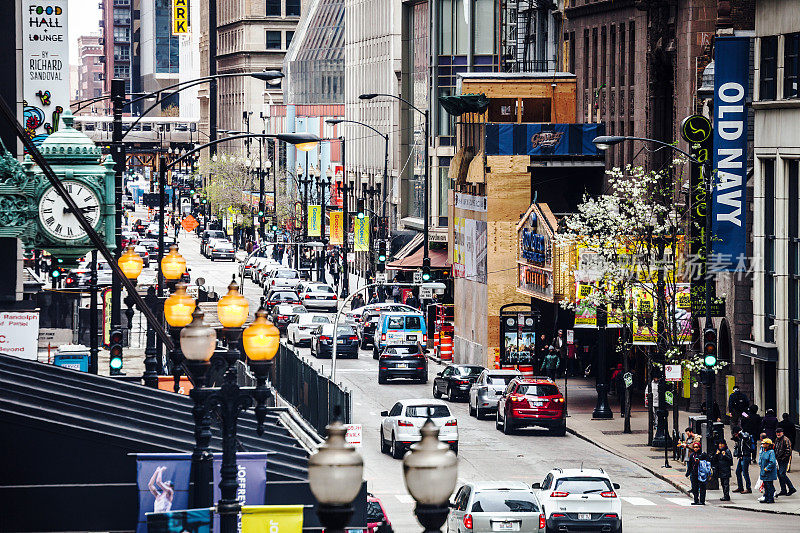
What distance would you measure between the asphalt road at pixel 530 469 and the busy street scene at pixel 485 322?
6.4 inches

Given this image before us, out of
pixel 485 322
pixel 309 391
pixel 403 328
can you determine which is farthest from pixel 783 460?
pixel 403 328

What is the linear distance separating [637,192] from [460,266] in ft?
86.1

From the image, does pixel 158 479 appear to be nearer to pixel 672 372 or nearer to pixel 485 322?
pixel 672 372

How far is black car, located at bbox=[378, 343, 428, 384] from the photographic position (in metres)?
58.2

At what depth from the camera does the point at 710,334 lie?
3766cm

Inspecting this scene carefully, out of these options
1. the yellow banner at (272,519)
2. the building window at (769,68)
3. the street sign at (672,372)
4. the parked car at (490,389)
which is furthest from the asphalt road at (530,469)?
the yellow banner at (272,519)

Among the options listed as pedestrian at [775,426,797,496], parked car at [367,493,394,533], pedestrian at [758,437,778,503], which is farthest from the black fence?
pedestrian at [775,426,797,496]

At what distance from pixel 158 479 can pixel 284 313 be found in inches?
2238

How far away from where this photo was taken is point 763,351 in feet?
143

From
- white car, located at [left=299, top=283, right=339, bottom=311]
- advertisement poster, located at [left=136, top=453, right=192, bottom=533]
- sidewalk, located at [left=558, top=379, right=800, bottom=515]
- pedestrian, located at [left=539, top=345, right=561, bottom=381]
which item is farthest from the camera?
white car, located at [left=299, top=283, right=339, bottom=311]

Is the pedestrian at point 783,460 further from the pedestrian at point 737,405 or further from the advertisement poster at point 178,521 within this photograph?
the advertisement poster at point 178,521

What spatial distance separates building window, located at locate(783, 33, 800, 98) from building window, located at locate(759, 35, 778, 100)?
0.54 meters

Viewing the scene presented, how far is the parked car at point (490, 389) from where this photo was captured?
160 feet

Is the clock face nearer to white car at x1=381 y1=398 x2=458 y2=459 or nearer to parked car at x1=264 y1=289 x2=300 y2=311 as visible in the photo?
white car at x1=381 y1=398 x2=458 y2=459
